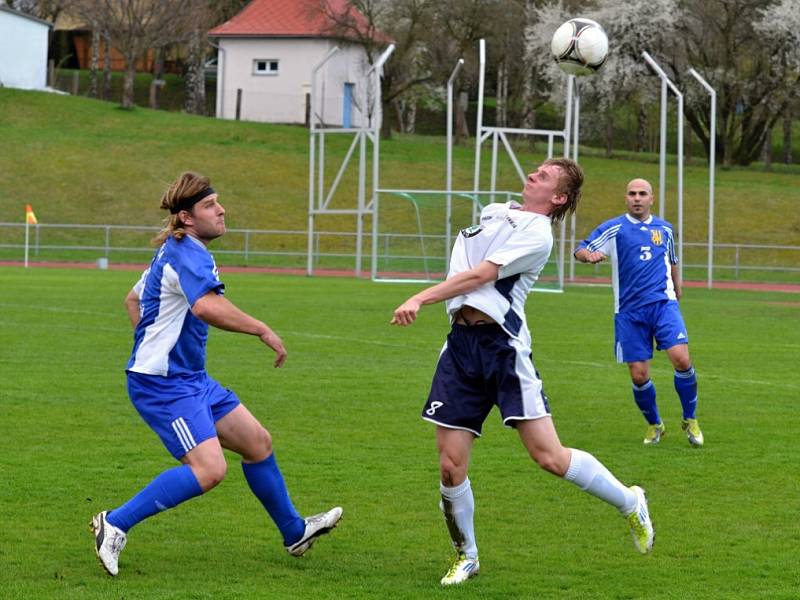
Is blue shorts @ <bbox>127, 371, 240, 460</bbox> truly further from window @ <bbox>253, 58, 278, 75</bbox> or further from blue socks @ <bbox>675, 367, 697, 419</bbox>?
window @ <bbox>253, 58, 278, 75</bbox>

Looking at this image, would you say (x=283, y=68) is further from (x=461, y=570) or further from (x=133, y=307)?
(x=461, y=570)

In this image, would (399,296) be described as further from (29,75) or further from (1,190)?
(29,75)

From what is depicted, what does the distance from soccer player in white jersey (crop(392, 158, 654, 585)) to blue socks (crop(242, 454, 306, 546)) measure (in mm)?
769

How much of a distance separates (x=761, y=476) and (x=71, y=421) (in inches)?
202

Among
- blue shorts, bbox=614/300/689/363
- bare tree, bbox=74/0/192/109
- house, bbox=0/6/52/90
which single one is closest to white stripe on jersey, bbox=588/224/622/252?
blue shorts, bbox=614/300/689/363

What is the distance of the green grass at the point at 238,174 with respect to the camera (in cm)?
4397

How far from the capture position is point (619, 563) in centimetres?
638

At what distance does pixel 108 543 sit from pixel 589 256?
15.4ft

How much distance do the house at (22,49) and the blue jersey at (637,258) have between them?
5324cm

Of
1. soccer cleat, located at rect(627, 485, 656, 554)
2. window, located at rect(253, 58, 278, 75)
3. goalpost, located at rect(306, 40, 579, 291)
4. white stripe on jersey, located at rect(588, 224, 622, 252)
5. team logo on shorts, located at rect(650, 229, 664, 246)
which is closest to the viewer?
soccer cleat, located at rect(627, 485, 656, 554)

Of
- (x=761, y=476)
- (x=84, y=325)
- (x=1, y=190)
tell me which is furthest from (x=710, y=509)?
(x=1, y=190)

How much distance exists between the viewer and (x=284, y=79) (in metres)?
62.2

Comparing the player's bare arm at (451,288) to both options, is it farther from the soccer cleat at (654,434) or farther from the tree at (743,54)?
the tree at (743,54)

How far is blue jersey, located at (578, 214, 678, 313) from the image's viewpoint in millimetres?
10148
